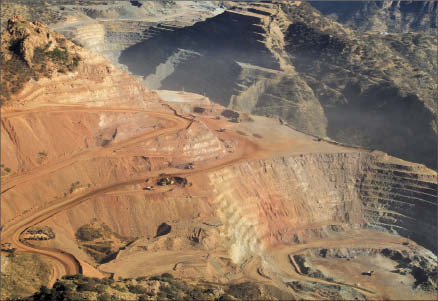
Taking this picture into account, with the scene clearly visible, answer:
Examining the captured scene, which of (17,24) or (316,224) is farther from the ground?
(17,24)

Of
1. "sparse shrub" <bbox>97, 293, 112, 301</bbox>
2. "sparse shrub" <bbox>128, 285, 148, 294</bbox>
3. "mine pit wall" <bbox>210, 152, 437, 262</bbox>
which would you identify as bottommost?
"mine pit wall" <bbox>210, 152, 437, 262</bbox>

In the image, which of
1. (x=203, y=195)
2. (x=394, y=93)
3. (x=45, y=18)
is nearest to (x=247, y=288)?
(x=203, y=195)

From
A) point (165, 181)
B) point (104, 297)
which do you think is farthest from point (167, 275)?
point (165, 181)

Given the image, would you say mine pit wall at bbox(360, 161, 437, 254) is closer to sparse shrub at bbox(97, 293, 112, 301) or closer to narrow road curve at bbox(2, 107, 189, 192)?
narrow road curve at bbox(2, 107, 189, 192)

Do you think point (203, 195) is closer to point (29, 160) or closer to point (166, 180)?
point (166, 180)

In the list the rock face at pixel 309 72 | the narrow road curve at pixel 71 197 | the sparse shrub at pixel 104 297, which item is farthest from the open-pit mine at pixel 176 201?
the rock face at pixel 309 72

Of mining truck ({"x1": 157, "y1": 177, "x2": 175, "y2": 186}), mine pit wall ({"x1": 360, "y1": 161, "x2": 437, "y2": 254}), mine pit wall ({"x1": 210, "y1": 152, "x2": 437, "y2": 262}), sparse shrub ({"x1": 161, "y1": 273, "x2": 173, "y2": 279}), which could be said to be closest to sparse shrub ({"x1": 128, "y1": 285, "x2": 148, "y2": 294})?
sparse shrub ({"x1": 161, "y1": 273, "x2": 173, "y2": 279})

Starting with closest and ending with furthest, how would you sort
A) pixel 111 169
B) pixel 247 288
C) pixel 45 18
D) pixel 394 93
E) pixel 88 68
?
pixel 247 288 → pixel 111 169 → pixel 88 68 → pixel 394 93 → pixel 45 18
